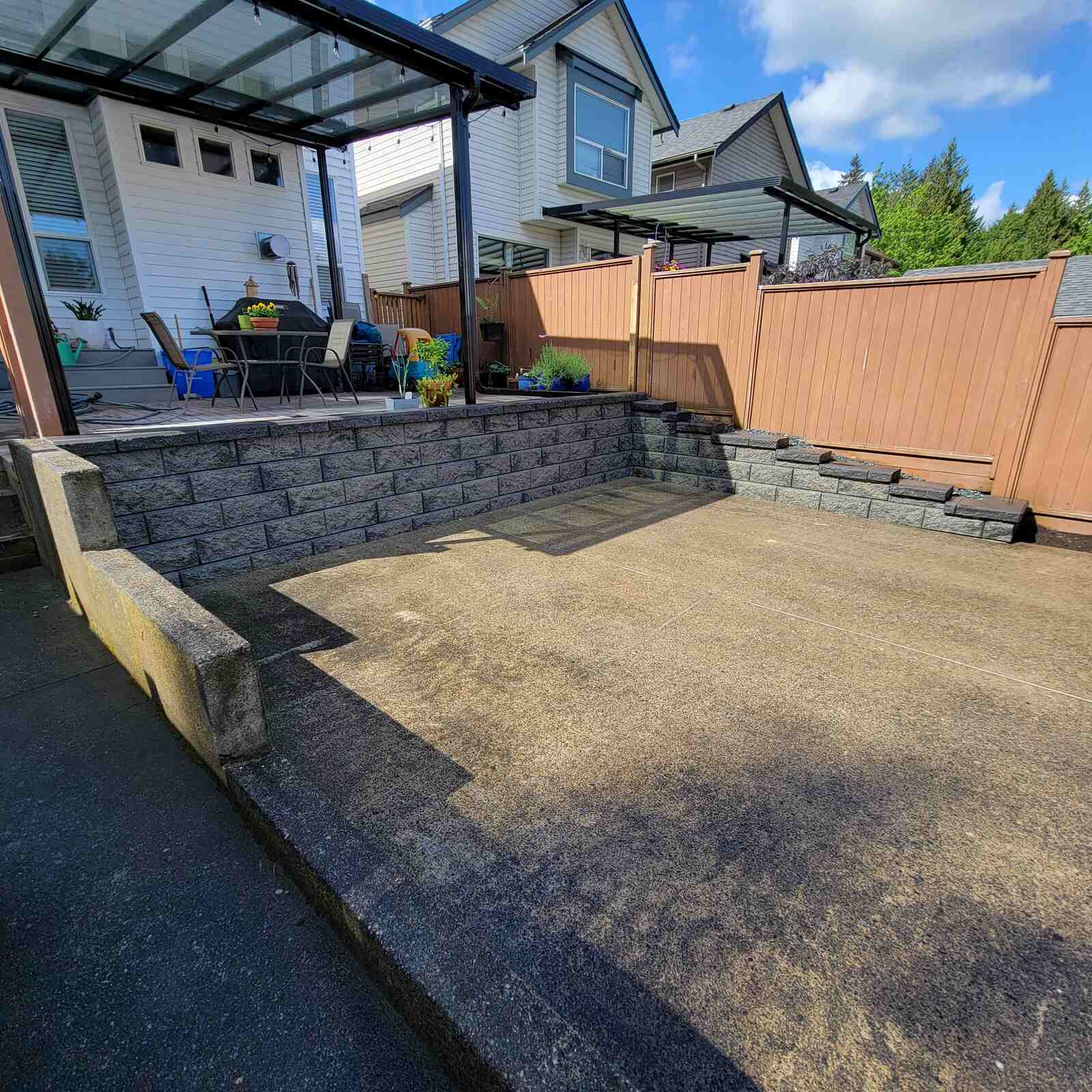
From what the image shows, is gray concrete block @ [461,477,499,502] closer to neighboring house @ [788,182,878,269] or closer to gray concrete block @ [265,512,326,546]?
gray concrete block @ [265,512,326,546]

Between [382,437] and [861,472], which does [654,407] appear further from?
[382,437]

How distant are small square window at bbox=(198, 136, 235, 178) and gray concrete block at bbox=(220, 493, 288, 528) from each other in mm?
5713

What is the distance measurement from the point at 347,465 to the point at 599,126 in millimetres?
11193

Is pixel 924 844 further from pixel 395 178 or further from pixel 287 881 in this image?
pixel 395 178

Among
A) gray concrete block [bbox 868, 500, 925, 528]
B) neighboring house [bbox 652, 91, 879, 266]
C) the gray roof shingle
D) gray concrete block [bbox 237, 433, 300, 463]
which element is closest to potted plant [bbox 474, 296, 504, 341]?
gray concrete block [bbox 237, 433, 300, 463]

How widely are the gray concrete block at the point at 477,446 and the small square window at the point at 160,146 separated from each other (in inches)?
212

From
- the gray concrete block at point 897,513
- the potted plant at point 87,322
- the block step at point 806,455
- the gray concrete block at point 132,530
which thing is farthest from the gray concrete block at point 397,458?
the potted plant at point 87,322

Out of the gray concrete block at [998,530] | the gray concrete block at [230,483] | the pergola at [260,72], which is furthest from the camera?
the gray concrete block at [998,530]

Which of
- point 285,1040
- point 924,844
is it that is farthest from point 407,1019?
point 924,844

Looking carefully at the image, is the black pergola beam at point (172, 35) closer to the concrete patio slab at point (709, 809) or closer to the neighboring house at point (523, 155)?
the concrete patio slab at point (709, 809)

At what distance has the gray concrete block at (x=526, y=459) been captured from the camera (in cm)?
520

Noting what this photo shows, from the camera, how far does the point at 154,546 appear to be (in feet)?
10.7

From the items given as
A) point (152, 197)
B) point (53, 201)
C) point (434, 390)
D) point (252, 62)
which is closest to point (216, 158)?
point (152, 197)

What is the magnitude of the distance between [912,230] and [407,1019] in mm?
37909
